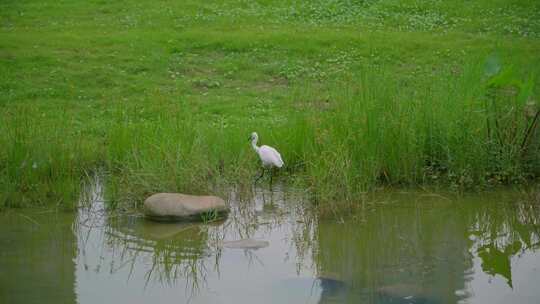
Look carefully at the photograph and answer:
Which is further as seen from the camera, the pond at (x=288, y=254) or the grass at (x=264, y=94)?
the grass at (x=264, y=94)

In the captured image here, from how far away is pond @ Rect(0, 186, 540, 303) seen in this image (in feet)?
20.4

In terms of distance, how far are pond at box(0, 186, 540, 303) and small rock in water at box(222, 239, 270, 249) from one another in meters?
0.04

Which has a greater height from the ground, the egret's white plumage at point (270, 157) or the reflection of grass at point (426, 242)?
the egret's white plumage at point (270, 157)

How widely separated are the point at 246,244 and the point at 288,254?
1.28ft

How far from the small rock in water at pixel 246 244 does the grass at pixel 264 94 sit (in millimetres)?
864

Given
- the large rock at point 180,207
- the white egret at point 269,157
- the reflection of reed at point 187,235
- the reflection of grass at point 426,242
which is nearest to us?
the reflection of grass at point 426,242

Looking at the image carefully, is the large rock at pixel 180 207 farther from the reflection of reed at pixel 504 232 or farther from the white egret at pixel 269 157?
the reflection of reed at pixel 504 232

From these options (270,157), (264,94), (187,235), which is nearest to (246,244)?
(187,235)

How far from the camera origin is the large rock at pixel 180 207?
24.9ft

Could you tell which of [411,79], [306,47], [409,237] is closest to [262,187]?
[409,237]

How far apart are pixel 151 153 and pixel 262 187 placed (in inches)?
51.2

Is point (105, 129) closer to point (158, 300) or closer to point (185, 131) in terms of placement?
point (185, 131)

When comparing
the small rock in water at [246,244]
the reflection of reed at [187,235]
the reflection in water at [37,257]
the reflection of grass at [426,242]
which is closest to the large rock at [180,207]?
the reflection of reed at [187,235]

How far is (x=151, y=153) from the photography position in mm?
8172
